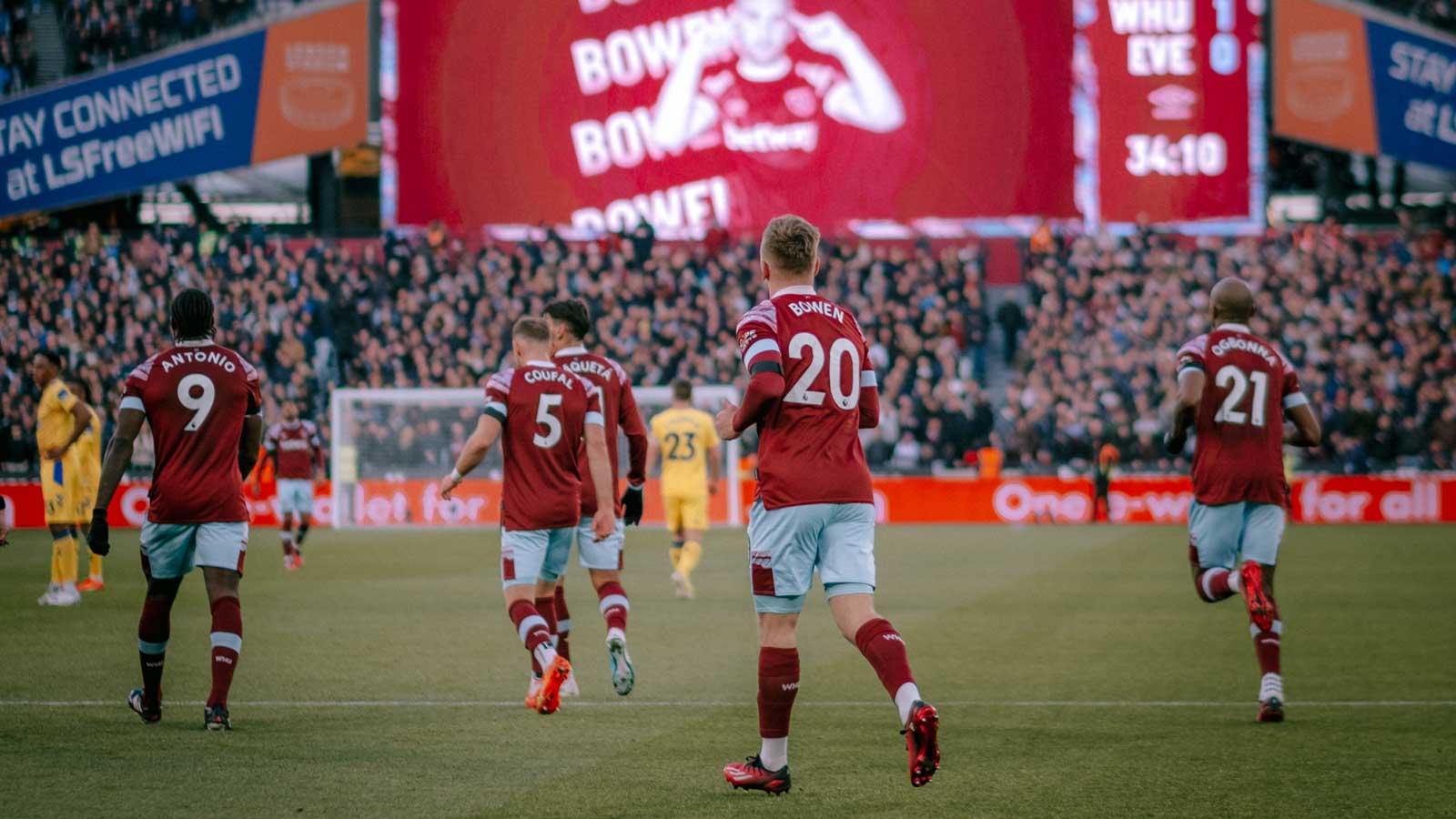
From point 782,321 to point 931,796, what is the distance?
2.09 meters

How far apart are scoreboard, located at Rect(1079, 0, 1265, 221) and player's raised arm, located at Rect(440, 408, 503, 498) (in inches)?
1159

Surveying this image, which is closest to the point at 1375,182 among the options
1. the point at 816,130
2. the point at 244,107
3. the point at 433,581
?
the point at 816,130

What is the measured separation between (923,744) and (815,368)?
5.39 feet

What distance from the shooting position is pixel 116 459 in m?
8.93

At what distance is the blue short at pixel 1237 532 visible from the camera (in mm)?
9742

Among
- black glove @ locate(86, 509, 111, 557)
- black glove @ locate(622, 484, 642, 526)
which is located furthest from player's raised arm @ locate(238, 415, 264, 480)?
black glove @ locate(622, 484, 642, 526)

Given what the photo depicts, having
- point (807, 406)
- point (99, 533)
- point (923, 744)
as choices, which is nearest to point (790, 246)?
point (807, 406)

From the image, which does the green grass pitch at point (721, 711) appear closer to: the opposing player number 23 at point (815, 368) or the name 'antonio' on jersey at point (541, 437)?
the name 'antonio' on jersey at point (541, 437)

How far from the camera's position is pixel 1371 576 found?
20.3 metres

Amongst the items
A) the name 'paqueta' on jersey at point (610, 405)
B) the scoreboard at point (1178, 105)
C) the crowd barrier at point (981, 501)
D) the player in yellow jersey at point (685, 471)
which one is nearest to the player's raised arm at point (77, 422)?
the player in yellow jersey at point (685, 471)

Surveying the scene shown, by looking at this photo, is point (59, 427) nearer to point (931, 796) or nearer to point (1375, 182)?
point (931, 796)

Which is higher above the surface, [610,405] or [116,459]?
[610,405]

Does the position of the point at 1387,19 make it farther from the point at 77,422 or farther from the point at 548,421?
the point at 548,421

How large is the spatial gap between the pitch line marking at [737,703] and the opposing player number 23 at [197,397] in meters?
1.84
